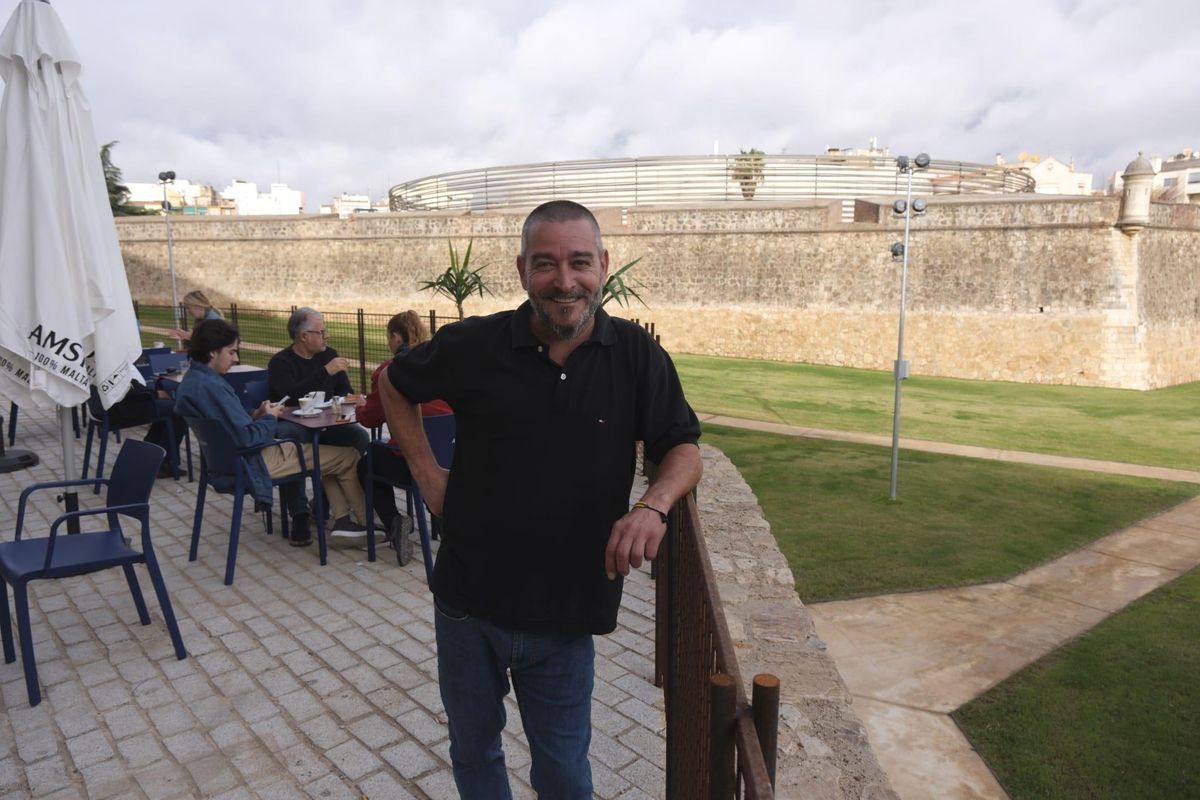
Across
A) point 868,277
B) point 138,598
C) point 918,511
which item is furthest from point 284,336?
point 868,277

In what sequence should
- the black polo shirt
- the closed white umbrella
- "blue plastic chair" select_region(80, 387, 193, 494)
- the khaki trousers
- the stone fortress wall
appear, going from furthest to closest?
the stone fortress wall < "blue plastic chair" select_region(80, 387, 193, 494) < the khaki trousers < the closed white umbrella < the black polo shirt

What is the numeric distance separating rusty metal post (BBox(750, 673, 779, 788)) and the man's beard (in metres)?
0.88

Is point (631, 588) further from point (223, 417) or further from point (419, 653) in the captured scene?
point (223, 417)

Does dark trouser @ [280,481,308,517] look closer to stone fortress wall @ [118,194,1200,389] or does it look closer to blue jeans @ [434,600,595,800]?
blue jeans @ [434,600,595,800]

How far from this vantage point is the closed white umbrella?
A: 3.98 m

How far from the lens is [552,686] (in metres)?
1.88

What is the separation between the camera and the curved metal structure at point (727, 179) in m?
29.7

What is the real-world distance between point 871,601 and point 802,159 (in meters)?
27.0

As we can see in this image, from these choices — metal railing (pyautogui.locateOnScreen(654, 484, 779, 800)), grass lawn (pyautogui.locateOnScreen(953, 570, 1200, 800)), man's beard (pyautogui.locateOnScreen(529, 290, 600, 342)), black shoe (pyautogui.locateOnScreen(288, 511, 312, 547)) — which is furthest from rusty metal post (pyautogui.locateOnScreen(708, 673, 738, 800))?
black shoe (pyautogui.locateOnScreen(288, 511, 312, 547))

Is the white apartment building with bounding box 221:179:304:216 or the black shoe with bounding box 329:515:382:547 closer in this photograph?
the black shoe with bounding box 329:515:382:547

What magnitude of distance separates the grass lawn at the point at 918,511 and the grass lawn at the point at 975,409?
2286 mm

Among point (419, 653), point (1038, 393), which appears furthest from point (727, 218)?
point (419, 653)

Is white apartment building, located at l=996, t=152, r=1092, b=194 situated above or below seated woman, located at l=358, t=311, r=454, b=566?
above

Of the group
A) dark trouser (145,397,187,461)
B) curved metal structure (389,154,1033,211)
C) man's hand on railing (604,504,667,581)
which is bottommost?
dark trouser (145,397,187,461)
